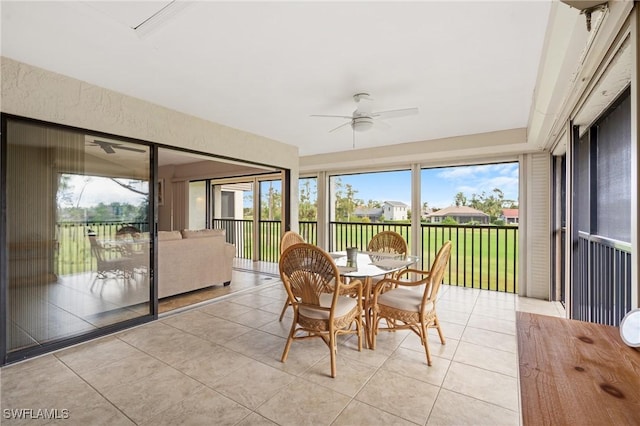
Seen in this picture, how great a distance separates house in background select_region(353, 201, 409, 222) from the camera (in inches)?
219

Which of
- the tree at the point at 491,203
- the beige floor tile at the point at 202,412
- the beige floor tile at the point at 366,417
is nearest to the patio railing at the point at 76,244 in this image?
the beige floor tile at the point at 202,412

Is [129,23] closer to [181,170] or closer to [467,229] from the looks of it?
[467,229]

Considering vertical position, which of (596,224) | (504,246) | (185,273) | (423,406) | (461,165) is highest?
(461,165)

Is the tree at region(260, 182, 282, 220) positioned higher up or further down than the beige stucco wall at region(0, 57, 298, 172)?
further down

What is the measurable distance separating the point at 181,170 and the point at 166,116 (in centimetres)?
521

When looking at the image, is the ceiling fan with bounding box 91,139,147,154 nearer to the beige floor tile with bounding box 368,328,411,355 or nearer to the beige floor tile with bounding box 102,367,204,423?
the beige floor tile with bounding box 102,367,204,423

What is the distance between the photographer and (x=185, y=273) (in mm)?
4102

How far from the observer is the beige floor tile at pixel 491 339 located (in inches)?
104

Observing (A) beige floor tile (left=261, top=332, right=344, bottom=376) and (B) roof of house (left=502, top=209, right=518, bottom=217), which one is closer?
(A) beige floor tile (left=261, top=332, right=344, bottom=376)

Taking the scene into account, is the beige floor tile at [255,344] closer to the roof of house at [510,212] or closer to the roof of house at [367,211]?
the roof of house at [367,211]

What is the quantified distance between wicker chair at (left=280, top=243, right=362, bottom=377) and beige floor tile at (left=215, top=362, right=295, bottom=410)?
0.68 feet

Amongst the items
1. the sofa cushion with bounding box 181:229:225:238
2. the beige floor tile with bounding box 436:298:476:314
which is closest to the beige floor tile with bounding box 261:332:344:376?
the beige floor tile with bounding box 436:298:476:314

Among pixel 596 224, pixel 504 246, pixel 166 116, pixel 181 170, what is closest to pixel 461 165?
pixel 504 246

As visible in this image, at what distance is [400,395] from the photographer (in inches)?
75.7
